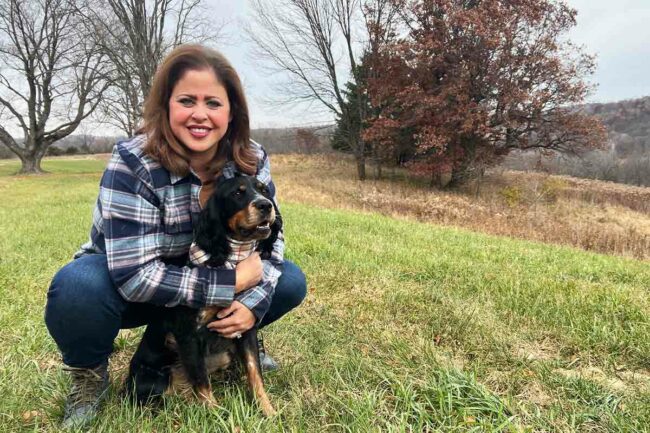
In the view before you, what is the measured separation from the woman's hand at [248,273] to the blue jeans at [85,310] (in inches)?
19.4

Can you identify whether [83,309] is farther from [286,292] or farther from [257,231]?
[286,292]

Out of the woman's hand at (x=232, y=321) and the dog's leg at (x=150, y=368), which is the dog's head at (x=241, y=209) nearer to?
the woman's hand at (x=232, y=321)

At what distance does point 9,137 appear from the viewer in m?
23.3

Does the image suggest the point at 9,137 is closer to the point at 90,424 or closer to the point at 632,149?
the point at 90,424

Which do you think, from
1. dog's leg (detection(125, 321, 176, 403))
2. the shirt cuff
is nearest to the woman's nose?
the shirt cuff

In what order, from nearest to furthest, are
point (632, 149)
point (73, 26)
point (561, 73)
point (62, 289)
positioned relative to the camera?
point (62, 289), point (561, 73), point (73, 26), point (632, 149)

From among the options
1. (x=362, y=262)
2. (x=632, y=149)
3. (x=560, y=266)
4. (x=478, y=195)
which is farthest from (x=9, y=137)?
(x=632, y=149)

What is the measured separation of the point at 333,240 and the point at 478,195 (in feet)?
44.8

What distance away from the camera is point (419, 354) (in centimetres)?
226

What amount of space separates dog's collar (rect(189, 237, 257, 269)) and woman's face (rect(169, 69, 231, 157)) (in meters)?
0.45

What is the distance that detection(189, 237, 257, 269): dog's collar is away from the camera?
5.91ft

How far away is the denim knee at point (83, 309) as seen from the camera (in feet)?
5.44

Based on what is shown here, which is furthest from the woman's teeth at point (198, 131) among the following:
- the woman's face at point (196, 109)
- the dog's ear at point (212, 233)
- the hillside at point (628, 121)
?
the hillside at point (628, 121)

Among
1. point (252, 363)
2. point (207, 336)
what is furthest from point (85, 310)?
point (252, 363)
